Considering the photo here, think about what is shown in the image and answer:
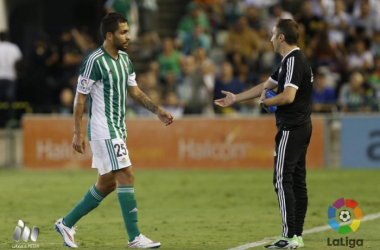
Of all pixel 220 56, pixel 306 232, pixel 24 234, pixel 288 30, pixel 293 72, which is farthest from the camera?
pixel 220 56

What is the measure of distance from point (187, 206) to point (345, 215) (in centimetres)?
277

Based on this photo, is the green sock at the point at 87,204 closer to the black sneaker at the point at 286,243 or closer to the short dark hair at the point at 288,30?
the black sneaker at the point at 286,243

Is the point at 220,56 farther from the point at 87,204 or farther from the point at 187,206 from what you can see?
the point at 87,204

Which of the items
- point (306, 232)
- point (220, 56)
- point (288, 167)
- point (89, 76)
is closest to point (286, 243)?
point (288, 167)

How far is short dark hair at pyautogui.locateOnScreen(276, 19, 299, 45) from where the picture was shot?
9.34m

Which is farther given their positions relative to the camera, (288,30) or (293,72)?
(288,30)

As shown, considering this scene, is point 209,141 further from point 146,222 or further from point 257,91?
point 257,91

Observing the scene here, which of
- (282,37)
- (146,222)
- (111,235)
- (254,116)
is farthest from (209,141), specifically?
(282,37)

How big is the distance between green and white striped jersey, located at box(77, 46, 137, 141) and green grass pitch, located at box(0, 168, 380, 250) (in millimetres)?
1188

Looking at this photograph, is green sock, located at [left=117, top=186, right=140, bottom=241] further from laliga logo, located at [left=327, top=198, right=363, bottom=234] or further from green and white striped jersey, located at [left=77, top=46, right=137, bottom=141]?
laliga logo, located at [left=327, top=198, right=363, bottom=234]

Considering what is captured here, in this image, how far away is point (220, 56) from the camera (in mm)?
22750

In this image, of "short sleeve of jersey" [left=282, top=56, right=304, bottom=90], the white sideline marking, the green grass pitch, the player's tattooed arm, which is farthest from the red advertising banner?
"short sleeve of jersey" [left=282, top=56, right=304, bottom=90]

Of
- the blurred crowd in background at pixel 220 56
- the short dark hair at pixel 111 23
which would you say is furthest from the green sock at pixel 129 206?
the blurred crowd in background at pixel 220 56

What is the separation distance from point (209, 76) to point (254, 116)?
6.93 feet
